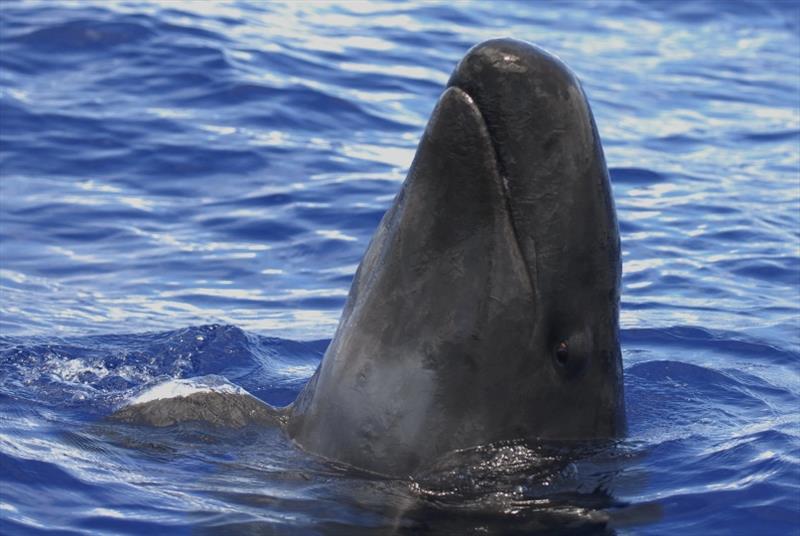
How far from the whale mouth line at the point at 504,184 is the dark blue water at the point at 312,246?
2.91ft

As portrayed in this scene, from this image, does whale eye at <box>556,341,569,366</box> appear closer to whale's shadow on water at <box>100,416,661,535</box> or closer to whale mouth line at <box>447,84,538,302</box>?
whale mouth line at <box>447,84,538,302</box>

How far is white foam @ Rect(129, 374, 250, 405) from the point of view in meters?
8.42

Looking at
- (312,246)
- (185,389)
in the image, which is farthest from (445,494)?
(312,246)

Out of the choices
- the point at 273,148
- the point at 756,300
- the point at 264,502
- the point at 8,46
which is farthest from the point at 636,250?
the point at 8,46

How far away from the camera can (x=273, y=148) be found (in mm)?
18234

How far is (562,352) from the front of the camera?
7.01 metres

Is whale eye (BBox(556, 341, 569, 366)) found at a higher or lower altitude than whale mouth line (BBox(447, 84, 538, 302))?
lower

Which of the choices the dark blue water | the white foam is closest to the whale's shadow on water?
the dark blue water

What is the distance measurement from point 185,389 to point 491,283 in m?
2.40

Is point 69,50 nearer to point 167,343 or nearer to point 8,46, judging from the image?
point 8,46

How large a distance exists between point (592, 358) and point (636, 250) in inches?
329

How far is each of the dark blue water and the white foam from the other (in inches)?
12.9

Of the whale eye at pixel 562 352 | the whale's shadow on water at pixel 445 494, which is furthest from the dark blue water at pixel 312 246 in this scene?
the whale eye at pixel 562 352

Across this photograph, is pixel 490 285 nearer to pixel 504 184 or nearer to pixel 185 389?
pixel 504 184
